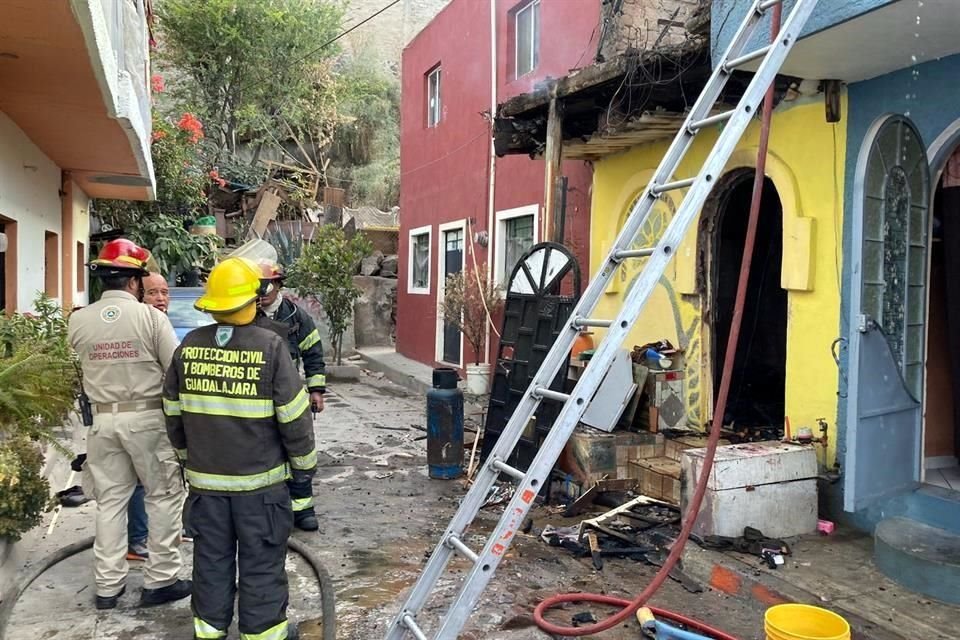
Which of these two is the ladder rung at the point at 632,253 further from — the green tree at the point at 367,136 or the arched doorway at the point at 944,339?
the green tree at the point at 367,136

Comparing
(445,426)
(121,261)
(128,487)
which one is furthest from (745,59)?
(445,426)

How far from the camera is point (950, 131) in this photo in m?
4.67

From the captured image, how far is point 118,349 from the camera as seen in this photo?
396 centimetres

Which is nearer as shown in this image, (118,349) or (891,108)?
(118,349)

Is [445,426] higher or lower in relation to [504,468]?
lower

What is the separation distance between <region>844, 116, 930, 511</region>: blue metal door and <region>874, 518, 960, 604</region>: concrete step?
0.37m

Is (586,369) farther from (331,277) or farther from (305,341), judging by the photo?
(331,277)

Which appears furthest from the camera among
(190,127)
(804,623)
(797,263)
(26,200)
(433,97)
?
(433,97)

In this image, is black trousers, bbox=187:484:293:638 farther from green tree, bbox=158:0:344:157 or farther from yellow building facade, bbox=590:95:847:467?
green tree, bbox=158:0:344:157

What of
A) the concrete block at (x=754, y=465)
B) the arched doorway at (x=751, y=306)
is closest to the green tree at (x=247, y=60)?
the arched doorway at (x=751, y=306)

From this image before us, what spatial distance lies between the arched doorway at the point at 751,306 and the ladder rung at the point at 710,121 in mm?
3005

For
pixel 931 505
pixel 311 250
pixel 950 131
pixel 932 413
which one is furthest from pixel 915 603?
pixel 311 250

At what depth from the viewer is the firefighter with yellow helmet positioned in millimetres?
3240

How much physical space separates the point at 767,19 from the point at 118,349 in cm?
440
